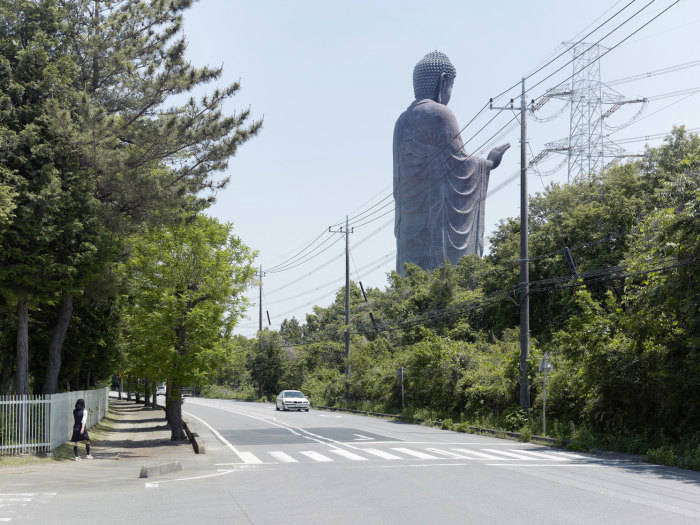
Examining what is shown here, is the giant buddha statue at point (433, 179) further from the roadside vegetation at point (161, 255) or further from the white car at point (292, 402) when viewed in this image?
the roadside vegetation at point (161, 255)

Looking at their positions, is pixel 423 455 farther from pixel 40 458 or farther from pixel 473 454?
pixel 40 458

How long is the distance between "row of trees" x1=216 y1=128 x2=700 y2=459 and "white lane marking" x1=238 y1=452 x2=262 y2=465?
7582 millimetres

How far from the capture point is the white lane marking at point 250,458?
1806 cm

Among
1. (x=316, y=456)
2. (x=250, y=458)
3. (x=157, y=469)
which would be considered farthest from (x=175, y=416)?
(x=157, y=469)

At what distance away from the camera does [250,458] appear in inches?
756

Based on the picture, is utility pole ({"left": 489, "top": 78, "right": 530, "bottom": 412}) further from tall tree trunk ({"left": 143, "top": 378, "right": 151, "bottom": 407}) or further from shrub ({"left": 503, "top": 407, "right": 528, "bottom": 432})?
tall tree trunk ({"left": 143, "top": 378, "right": 151, "bottom": 407})

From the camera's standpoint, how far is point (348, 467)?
16.3 meters

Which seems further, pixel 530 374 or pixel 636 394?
pixel 530 374

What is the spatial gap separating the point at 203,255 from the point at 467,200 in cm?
8014

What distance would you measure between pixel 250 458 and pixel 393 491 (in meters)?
7.72

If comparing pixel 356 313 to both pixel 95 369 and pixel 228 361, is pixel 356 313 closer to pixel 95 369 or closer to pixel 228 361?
pixel 95 369

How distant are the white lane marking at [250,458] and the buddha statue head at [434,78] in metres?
89.8

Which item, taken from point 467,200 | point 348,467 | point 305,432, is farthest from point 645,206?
point 467,200

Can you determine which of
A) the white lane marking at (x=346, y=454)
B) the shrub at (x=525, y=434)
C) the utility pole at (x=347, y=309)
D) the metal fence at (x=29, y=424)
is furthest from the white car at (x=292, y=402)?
the white lane marking at (x=346, y=454)
